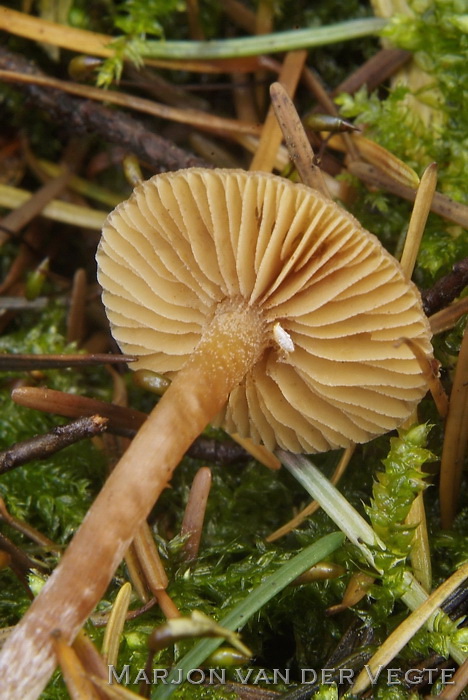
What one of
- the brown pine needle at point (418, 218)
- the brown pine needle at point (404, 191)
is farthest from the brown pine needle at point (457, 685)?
the brown pine needle at point (404, 191)

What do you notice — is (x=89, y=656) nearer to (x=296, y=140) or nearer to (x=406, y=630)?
(x=406, y=630)

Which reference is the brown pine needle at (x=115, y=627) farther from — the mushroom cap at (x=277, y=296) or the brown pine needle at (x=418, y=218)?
the brown pine needle at (x=418, y=218)

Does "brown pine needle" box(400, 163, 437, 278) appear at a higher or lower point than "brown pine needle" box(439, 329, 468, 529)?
higher

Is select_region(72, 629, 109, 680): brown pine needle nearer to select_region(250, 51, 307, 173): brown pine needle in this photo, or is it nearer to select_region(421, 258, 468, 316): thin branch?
select_region(421, 258, 468, 316): thin branch

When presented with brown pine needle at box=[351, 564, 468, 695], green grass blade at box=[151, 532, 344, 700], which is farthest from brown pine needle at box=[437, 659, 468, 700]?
green grass blade at box=[151, 532, 344, 700]

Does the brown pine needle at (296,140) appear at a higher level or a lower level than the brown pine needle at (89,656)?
higher

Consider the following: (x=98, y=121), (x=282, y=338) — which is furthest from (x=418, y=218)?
(x=98, y=121)

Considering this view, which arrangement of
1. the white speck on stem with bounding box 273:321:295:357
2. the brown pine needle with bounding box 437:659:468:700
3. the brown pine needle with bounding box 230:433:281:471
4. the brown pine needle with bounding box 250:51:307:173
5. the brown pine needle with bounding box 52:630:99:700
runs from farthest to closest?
the brown pine needle with bounding box 250:51:307:173
the brown pine needle with bounding box 230:433:281:471
the white speck on stem with bounding box 273:321:295:357
the brown pine needle with bounding box 437:659:468:700
the brown pine needle with bounding box 52:630:99:700
